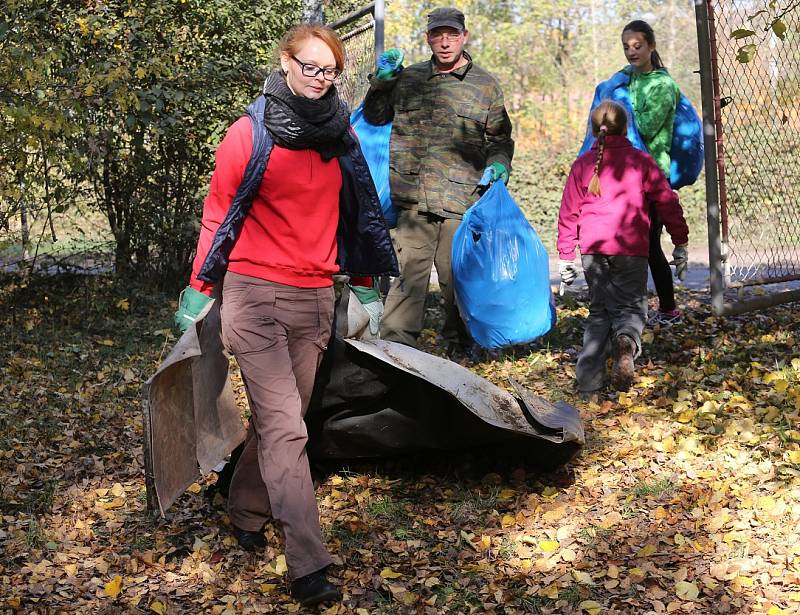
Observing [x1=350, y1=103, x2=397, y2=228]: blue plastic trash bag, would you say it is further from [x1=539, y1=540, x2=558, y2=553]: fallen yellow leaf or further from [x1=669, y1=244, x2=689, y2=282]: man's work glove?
[x1=539, y1=540, x2=558, y2=553]: fallen yellow leaf

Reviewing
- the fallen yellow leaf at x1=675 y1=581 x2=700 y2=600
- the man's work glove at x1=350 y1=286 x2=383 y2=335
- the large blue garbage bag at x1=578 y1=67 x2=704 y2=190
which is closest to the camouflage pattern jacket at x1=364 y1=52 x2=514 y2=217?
the large blue garbage bag at x1=578 y1=67 x2=704 y2=190

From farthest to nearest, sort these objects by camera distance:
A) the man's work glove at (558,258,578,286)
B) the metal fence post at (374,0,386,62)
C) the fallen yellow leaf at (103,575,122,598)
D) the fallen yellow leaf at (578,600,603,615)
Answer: the metal fence post at (374,0,386,62) → the man's work glove at (558,258,578,286) → the fallen yellow leaf at (103,575,122,598) → the fallen yellow leaf at (578,600,603,615)

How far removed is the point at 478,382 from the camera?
4.36 meters

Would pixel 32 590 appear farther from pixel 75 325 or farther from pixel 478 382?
pixel 75 325

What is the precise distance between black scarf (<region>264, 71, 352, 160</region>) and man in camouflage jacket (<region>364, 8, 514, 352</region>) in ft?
9.05

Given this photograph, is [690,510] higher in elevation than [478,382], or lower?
lower

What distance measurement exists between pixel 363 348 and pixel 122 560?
4.36ft

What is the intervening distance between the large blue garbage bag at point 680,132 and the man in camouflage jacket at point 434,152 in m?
0.82

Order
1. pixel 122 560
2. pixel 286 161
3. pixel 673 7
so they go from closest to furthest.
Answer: pixel 286 161
pixel 122 560
pixel 673 7

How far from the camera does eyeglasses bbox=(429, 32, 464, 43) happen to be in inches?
240

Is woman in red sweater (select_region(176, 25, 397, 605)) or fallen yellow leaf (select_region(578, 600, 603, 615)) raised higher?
woman in red sweater (select_region(176, 25, 397, 605))

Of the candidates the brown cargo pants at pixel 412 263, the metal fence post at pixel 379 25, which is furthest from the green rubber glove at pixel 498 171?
the metal fence post at pixel 379 25

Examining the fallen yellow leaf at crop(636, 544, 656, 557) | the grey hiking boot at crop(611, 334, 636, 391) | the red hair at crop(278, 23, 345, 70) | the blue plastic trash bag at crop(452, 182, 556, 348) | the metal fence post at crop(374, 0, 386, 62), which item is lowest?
the fallen yellow leaf at crop(636, 544, 656, 557)

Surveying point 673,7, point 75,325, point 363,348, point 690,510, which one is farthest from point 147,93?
point 673,7
